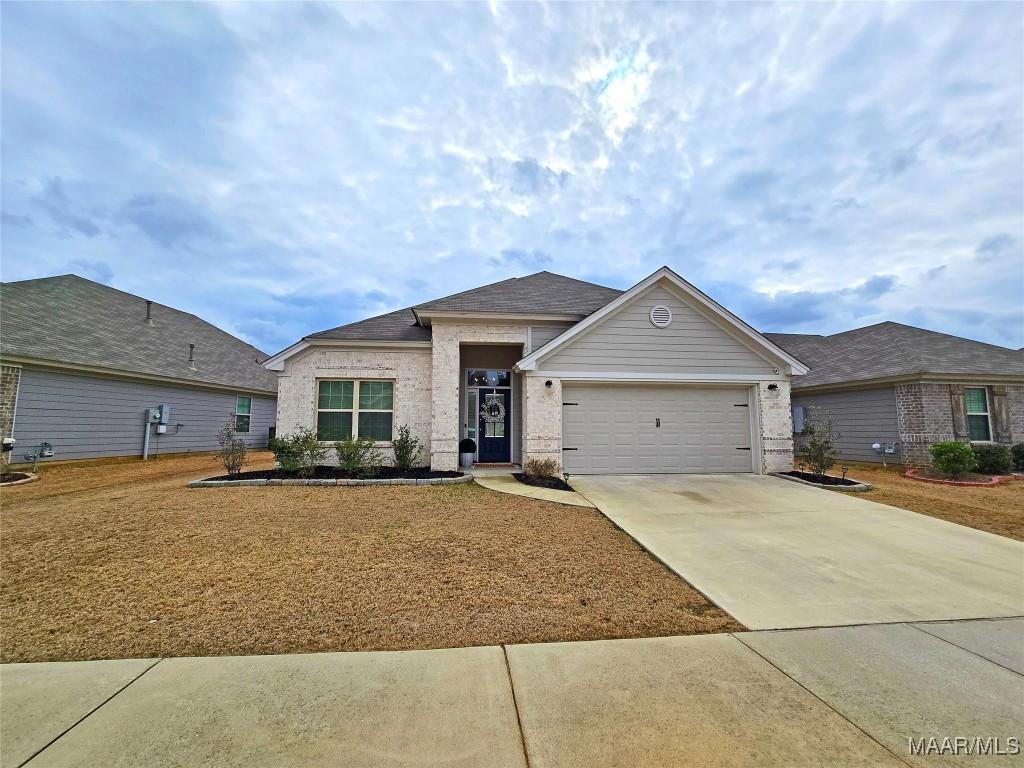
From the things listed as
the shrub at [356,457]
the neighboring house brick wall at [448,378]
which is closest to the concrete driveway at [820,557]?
the neighboring house brick wall at [448,378]

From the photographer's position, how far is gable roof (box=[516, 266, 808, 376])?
10938 millimetres

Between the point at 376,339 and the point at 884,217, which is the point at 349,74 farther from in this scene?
the point at 884,217

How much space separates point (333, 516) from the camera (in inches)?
257

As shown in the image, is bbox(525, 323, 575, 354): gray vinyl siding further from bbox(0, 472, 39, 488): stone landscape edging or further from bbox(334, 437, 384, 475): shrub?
bbox(0, 472, 39, 488): stone landscape edging

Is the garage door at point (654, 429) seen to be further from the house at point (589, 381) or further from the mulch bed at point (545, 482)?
the mulch bed at point (545, 482)

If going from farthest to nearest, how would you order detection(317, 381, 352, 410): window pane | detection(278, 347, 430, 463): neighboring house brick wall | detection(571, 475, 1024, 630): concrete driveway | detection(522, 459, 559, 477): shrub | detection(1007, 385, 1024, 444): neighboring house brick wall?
detection(1007, 385, 1024, 444): neighboring house brick wall
detection(317, 381, 352, 410): window pane
detection(278, 347, 430, 463): neighboring house brick wall
detection(522, 459, 559, 477): shrub
detection(571, 475, 1024, 630): concrete driveway

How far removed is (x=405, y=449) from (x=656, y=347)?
7145mm

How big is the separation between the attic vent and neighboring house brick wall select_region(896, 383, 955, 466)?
28.8 ft

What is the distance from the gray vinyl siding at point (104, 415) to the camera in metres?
12.0

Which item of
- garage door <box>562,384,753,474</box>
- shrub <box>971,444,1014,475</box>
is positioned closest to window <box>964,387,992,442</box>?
shrub <box>971,444,1014,475</box>

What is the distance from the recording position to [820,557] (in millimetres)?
4988

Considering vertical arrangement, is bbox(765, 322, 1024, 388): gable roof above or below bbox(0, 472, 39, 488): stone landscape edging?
above

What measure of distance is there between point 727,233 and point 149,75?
2686 cm

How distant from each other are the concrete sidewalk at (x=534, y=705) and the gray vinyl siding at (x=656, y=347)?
8.32 metres
